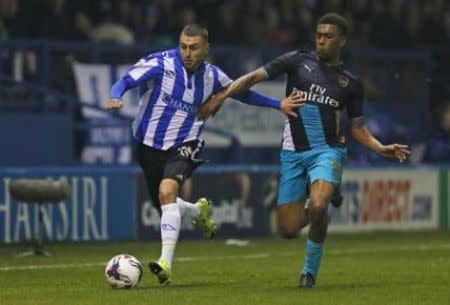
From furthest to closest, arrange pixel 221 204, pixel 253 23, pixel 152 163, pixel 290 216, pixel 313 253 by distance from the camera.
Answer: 1. pixel 253 23
2. pixel 221 204
3. pixel 152 163
4. pixel 290 216
5. pixel 313 253

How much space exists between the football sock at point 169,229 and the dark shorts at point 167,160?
386 mm

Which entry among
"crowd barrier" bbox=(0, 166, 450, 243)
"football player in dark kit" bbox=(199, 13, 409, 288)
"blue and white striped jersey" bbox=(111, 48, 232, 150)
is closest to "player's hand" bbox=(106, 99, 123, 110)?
"blue and white striped jersey" bbox=(111, 48, 232, 150)

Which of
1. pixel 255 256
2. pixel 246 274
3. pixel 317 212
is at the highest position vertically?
pixel 317 212

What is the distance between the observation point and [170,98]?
1373 cm

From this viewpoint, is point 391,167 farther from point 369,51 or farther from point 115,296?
point 115,296

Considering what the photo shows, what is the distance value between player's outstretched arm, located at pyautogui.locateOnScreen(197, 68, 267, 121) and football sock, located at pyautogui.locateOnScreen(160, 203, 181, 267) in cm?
92

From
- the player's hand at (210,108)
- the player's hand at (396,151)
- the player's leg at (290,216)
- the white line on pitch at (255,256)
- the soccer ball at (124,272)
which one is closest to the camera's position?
the soccer ball at (124,272)

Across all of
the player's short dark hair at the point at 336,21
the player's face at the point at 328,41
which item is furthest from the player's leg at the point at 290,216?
the player's short dark hair at the point at 336,21

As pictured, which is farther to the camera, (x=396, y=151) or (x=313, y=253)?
(x=396, y=151)

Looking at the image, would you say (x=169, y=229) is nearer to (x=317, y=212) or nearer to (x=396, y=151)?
(x=317, y=212)

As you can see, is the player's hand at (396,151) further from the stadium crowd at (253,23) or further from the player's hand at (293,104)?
the stadium crowd at (253,23)

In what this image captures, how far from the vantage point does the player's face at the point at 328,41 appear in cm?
1287

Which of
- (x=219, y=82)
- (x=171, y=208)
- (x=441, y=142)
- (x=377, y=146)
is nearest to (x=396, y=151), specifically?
(x=377, y=146)

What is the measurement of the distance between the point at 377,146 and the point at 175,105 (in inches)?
74.7
